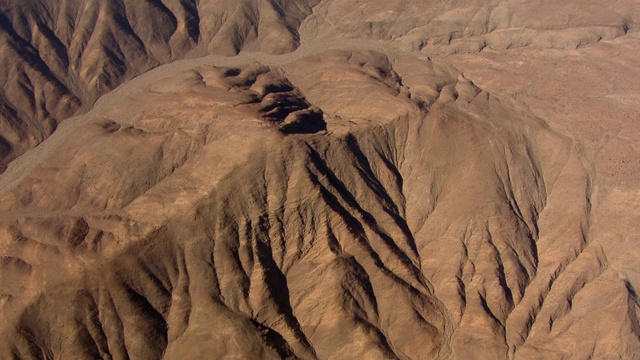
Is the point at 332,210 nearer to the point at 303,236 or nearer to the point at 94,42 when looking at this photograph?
the point at 303,236

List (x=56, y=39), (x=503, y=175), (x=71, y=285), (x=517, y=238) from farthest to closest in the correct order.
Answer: (x=56, y=39), (x=503, y=175), (x=517, y=238), (x=71, y=285)

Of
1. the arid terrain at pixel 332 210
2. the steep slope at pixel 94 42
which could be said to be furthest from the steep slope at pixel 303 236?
the steep slope at pixel 94 42

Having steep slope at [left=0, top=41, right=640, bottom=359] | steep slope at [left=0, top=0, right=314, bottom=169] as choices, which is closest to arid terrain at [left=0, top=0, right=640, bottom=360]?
steep slope at [left=0, top=41, right=640, bottom=359]

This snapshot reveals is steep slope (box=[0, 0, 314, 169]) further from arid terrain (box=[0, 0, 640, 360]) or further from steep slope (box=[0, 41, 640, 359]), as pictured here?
steep slope (box=[0, 41, 640, 359])

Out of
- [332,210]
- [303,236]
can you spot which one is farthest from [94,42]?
[332,210]

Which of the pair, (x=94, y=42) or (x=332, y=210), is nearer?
(x=332, y=210)

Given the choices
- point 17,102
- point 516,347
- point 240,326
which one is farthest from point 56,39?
point 516,347

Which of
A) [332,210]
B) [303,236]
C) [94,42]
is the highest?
[94,42]

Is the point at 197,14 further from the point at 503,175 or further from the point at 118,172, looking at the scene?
the point at 503,175

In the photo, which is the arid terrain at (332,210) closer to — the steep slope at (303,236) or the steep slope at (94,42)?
the steep slope at (303,236)
